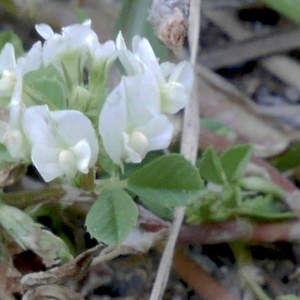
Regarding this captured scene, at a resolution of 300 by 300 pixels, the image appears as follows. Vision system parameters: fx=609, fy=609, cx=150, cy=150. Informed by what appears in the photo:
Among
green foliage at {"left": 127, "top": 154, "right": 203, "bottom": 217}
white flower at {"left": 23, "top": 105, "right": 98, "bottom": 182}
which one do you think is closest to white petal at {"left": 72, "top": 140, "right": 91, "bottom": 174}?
white flower at {"left": 23, "top": 105, "right": 98, "bottom": 182}

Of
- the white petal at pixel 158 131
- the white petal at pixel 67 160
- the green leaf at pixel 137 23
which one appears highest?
the white petal at pixel 158 131

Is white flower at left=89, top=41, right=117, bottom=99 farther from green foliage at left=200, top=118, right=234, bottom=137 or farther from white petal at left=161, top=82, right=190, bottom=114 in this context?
green foliage at left=200, top=118, right=234, bottom=137

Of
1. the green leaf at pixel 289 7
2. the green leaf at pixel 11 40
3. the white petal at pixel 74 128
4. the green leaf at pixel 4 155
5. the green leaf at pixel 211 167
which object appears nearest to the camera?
the white petal at pixel 74 128

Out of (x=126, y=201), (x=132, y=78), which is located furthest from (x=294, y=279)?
(x=132, y=78)

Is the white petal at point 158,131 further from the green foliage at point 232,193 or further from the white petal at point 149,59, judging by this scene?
the green foliage at point 232,193

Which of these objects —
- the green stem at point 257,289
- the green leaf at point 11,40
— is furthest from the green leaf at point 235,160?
the green leaf at point 11,40

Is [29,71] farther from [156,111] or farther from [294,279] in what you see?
[294,279]
